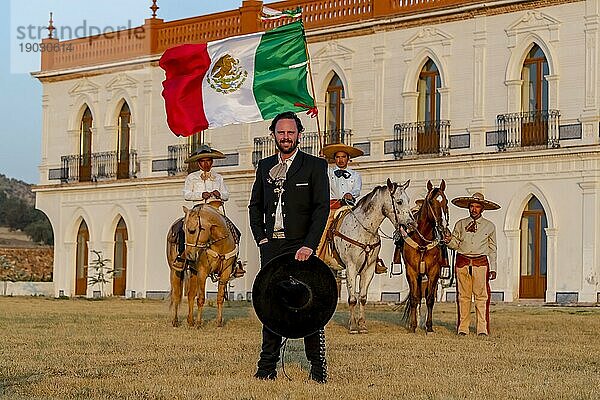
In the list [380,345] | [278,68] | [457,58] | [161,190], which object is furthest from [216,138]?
[380,345]

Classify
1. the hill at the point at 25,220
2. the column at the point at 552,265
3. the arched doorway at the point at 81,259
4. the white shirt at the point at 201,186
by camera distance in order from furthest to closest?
the hill at the point at 25,220
the arched doorway at the point at 81,259
the column at the point at 552,265
the white shirt at the point at 201,186

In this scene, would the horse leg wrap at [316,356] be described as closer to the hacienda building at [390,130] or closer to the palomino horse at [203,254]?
the palomino horse at [203,254]

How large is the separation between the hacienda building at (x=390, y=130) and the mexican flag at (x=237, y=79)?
11.5 metres

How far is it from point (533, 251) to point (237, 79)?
13468 millimetres

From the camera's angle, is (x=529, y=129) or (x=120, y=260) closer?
(x=529, y=129)

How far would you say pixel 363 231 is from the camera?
17.6m

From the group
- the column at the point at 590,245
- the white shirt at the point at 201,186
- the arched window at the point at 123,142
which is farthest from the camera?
the arched window at the point at 123,142

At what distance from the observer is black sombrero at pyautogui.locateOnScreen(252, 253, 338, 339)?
10508 millimetres

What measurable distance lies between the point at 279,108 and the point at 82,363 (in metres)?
9.76

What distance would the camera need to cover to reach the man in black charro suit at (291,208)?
10844 millimetres

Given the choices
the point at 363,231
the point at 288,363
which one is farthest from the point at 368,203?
the point at 288,363

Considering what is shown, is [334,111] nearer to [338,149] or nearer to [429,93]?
[429,93]

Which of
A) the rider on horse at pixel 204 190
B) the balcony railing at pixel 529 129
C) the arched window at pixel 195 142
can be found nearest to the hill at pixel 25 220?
the arched window at pixel 195 142

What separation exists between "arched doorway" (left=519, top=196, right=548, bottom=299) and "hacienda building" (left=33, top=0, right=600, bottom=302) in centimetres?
4
